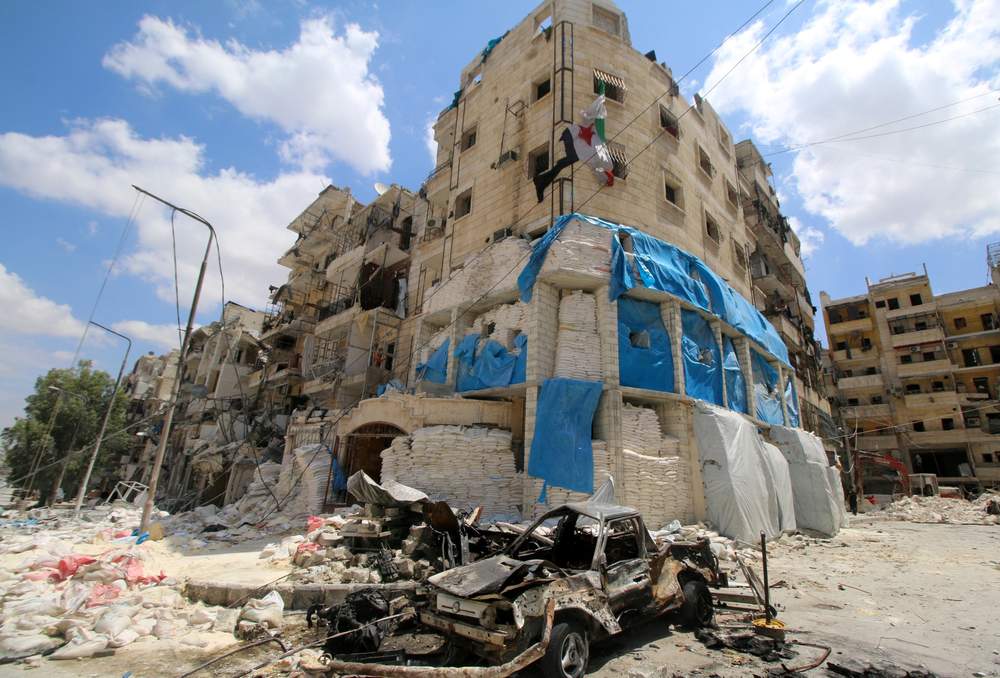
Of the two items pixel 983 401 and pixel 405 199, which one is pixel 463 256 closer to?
pixel 405 199

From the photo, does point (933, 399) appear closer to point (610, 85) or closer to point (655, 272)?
point (655, 272)

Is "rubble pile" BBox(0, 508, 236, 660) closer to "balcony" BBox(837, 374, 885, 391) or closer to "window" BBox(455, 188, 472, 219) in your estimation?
"window" BBox(455, 188, 472, 219)

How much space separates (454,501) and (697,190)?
17.6 meters

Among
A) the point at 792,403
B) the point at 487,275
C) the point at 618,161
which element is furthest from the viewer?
the point at 792,403

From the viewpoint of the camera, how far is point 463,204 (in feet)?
71.1

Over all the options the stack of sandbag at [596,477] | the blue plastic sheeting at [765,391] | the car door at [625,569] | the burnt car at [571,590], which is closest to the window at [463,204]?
the stack of sandbag at [596,477]

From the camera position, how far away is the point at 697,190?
21.5 metres

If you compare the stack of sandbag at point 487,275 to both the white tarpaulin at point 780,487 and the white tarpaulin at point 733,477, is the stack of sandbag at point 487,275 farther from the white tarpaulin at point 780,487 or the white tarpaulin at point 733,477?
the white tarpaulin at point 780,487

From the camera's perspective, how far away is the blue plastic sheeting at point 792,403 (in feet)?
74.4

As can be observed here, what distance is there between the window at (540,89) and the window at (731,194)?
39.7 ft

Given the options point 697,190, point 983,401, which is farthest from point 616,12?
point 983,401

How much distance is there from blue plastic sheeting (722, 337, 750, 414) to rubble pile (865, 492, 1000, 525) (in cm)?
1190

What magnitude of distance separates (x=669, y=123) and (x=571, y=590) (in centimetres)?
2146

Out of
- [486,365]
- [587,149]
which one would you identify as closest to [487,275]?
[486,365]
